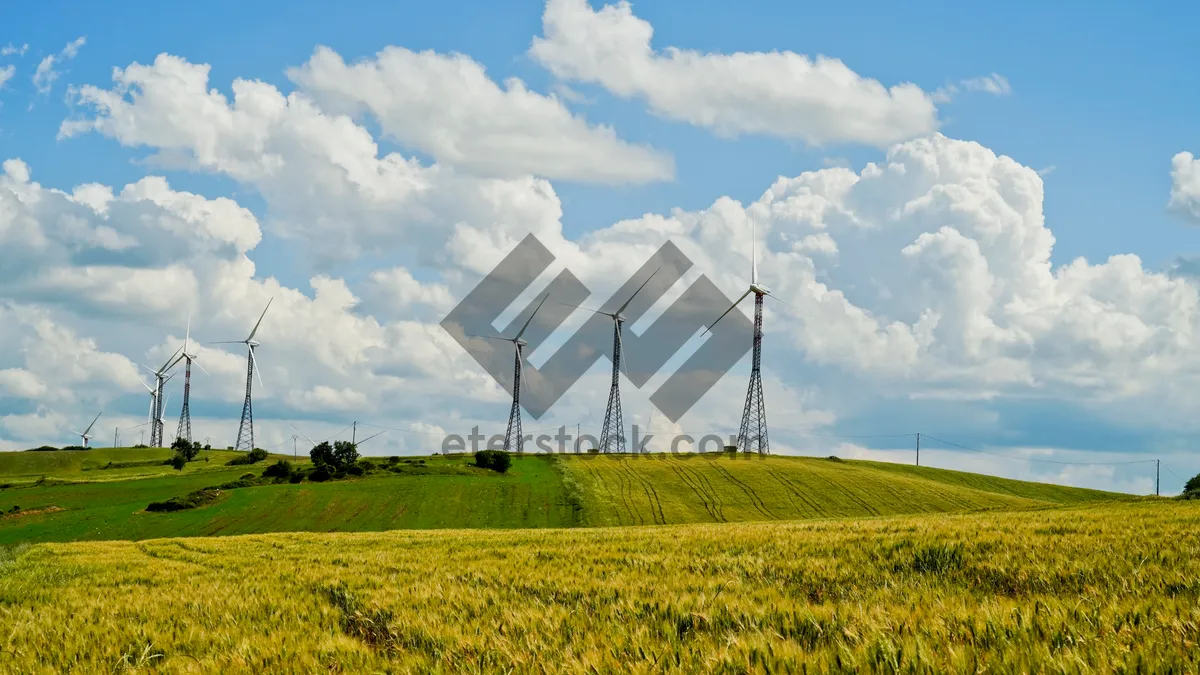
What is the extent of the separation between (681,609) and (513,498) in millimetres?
89580

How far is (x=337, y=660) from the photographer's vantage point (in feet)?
27.9

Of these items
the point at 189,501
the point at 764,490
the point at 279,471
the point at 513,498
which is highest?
the point at 764,490

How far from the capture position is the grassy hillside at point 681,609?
6.61 meters

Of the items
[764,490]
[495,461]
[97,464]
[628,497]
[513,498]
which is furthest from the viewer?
[97,464]

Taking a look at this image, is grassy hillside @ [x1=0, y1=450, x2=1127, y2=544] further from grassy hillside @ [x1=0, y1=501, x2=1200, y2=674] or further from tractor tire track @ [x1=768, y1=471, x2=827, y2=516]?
grassy hillside @ [x1=0, y1=501, x2=1200, y2=674]

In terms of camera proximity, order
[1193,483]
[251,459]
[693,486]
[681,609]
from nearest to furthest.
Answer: [681,609]
[1193,483]
[693,486]
[251,459]

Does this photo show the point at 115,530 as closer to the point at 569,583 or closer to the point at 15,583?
the point at 15,583

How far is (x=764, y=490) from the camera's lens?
10538 centimetres

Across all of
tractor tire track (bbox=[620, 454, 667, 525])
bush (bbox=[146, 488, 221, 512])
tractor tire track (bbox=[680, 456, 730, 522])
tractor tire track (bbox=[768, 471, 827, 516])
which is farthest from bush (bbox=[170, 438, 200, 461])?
tractor tire track (bbox=[768, 471, 827, 516])

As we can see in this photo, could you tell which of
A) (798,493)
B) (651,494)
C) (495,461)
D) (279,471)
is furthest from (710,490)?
(279,471)

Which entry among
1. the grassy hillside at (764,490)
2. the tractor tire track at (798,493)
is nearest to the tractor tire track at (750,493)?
the grassy hillside at (764,490)

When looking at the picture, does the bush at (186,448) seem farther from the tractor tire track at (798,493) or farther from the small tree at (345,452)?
the tractor tire track at (798,493)

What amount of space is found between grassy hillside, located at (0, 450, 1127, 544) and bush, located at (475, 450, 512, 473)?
2.11m

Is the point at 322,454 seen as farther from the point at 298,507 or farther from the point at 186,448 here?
the point at 186,448
